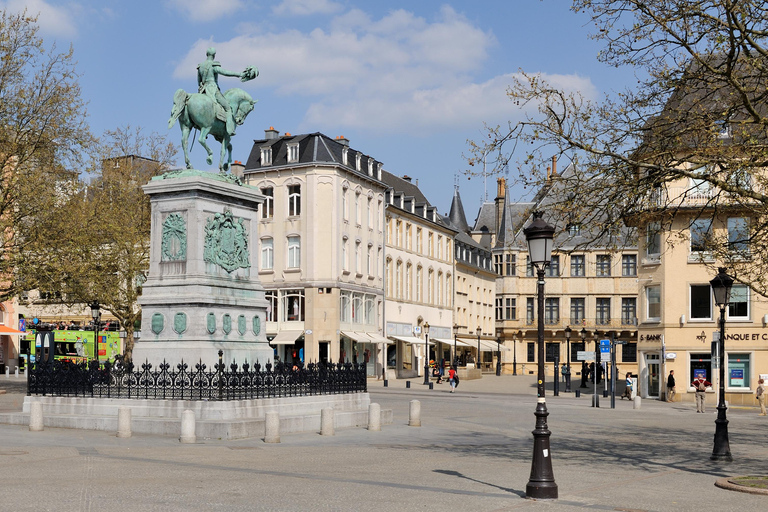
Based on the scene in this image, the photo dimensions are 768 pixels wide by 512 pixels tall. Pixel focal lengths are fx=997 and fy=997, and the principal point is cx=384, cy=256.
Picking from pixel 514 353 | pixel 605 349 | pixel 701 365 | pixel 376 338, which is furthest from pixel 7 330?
pixel 514 353

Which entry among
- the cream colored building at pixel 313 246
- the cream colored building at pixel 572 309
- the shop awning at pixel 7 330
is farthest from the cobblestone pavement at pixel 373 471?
the cream colored building at pixel 572 309

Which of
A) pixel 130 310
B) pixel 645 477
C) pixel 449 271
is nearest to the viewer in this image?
pixel 645 477

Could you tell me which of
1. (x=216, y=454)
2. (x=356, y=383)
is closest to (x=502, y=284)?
(x=356, y=383)

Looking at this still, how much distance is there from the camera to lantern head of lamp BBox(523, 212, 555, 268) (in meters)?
14.2

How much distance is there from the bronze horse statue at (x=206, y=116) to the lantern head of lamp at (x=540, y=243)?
1208 cm

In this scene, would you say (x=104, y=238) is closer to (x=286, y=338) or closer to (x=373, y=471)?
(x=286, y=338)

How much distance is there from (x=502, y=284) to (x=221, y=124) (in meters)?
76.5

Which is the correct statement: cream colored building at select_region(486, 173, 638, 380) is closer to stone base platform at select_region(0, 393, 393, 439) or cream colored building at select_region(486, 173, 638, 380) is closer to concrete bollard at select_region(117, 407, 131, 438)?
stone base platform at select_region(0, 393, 393, 439)

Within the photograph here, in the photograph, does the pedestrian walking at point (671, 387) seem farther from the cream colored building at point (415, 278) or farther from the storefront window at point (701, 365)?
the cream colored building at point (415, 278)

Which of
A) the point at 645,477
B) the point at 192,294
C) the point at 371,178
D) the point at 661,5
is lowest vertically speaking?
the point at 645,477

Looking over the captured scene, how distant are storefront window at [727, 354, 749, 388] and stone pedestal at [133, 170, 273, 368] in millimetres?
29053

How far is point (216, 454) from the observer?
57.1 feet

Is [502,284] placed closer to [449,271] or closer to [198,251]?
[449,271]

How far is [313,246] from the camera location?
6269 cm
